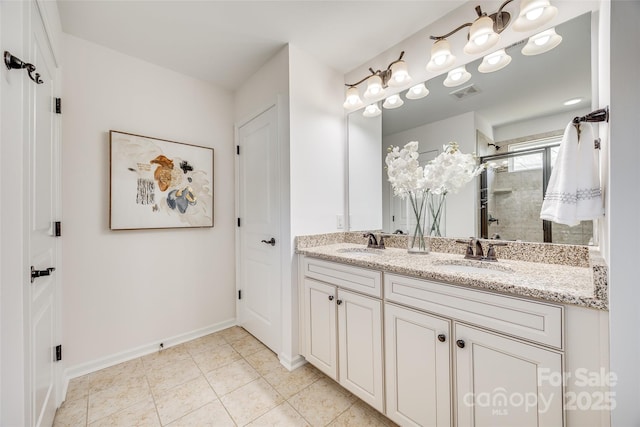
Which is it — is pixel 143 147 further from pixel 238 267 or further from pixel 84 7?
pixel 238 267

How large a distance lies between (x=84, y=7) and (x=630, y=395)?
312 cm

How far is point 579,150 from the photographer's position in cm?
100

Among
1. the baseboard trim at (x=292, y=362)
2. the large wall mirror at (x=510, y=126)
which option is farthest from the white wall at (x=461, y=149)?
the baseboard trim at (x=292, y=362)

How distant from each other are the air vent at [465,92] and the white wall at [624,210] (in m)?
0.88

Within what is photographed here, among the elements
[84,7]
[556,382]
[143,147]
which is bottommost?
[556,382]

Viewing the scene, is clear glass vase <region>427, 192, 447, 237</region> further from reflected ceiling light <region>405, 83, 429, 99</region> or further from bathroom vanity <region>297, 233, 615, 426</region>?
reflected ceiling light <region>405, 83, 429, 99</region>

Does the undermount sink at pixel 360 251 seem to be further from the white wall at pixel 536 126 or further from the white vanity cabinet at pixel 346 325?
the white wall at pixel 536 126

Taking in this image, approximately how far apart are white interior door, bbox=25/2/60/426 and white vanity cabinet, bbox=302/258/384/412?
1383mm

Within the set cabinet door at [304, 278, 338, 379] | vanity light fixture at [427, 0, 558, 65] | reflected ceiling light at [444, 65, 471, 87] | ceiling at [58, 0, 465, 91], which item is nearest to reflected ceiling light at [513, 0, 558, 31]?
vanity light fixture at [427, 0, 558, 65]

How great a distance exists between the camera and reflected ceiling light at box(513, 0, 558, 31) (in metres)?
1.19

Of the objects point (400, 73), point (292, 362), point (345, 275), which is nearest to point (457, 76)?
point (400, 73)

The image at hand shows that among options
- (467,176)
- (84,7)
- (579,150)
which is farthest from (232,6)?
(579,150)

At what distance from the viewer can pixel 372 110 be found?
2096 mm

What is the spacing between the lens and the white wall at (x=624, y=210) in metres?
0.70
